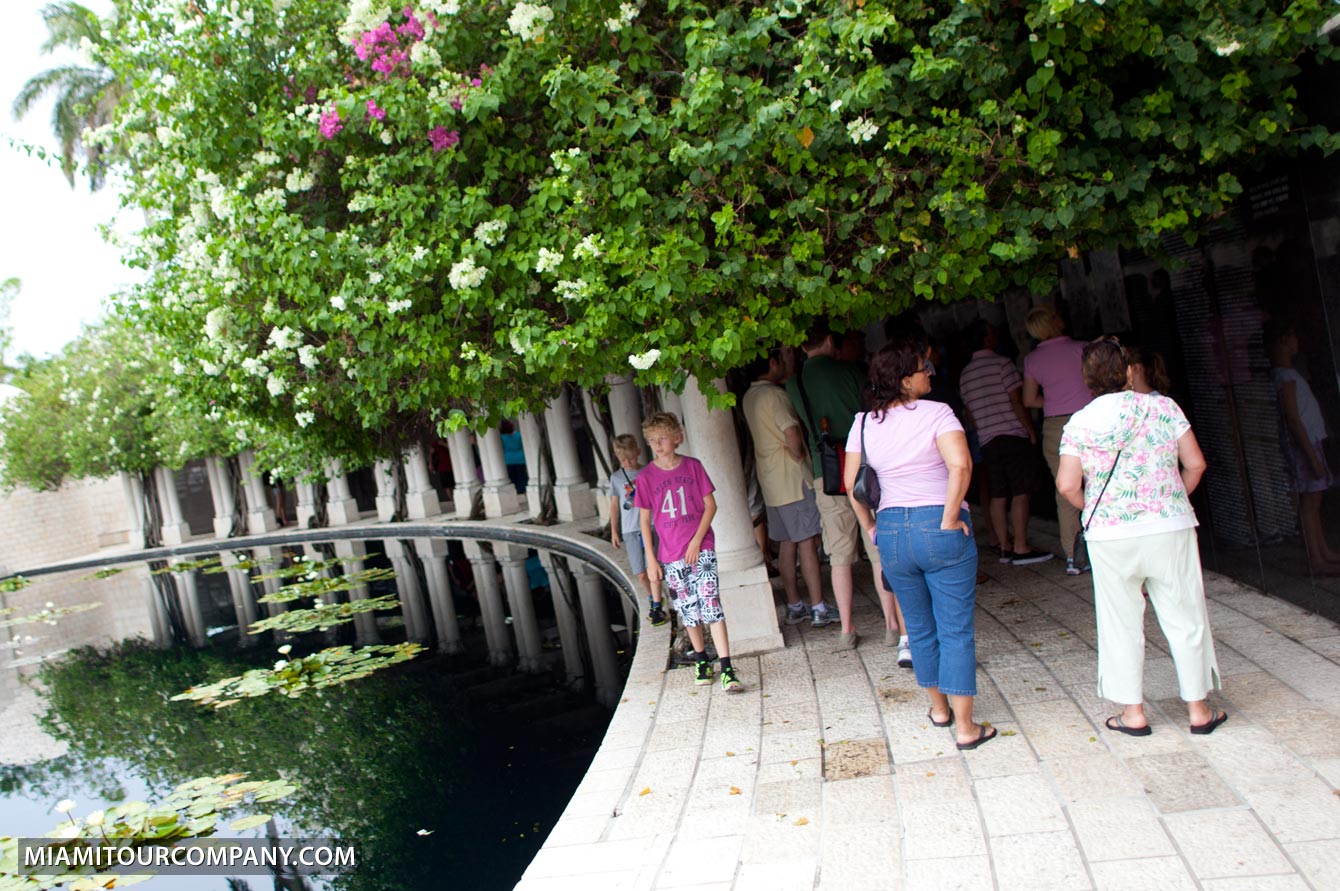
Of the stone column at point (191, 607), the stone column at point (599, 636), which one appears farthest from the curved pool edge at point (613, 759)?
the stone column at point (191, 607)

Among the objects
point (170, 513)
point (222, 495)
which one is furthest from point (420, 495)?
point (170, 513)

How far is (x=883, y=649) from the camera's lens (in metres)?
6.96

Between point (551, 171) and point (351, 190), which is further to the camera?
point (351, 190)

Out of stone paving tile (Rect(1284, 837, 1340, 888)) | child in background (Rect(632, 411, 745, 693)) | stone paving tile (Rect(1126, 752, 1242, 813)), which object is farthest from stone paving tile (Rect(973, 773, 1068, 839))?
child in background (Rect(632, 411, 745, 693))

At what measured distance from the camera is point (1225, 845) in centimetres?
366

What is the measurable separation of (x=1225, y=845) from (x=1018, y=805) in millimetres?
787

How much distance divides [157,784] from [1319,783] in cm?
741

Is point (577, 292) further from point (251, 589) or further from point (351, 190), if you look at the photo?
point (251, 589)

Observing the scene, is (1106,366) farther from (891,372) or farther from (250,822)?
(250,822)

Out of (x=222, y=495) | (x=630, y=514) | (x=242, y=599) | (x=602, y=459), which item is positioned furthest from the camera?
(x=222, y=495)

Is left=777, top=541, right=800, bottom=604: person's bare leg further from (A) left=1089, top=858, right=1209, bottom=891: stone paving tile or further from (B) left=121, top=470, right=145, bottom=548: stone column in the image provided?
(B) left=121, top=470, right=145, bottom=548: stone column

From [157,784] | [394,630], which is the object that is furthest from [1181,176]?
[394,630]

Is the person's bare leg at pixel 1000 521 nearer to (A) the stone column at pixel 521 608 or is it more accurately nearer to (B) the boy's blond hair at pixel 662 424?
(B) the boy's blond hair at pixel 662 424

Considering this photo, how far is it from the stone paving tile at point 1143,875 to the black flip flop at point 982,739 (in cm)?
129
